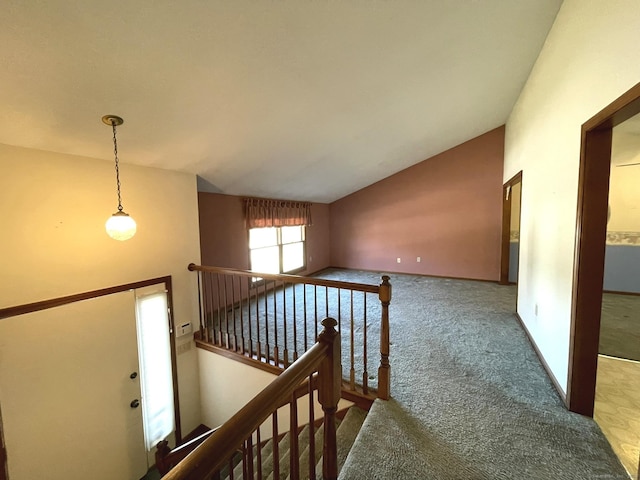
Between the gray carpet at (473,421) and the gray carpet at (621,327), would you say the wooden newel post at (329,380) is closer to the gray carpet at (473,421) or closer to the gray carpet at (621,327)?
the gray carpet at (473,421)

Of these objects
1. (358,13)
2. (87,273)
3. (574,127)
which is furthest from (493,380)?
(87,273)

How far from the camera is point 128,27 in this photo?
4.91 ft

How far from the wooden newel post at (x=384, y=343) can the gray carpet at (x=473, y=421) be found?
0.29ft

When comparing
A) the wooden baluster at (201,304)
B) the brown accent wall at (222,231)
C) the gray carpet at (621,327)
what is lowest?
the gray carpet at (621,327)

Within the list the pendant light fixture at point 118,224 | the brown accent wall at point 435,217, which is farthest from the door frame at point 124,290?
the brown accent wall at point 435,217

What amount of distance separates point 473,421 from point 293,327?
1.89 m

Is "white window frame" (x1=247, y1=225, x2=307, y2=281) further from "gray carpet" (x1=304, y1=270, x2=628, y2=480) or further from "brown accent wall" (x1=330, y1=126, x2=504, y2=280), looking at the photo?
"gray carpet" (x1=304, y1=270, x2=628, y2=480)

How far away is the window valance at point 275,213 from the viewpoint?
190 inches

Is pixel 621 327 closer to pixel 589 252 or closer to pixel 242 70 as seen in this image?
pixel 589 252

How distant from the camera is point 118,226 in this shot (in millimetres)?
2156

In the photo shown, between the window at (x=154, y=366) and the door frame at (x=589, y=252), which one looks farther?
the window at (x=154, y=366)

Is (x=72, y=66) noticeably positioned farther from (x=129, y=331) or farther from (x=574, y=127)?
(x=574, y=127)

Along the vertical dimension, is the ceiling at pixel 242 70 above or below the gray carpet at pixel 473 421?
above

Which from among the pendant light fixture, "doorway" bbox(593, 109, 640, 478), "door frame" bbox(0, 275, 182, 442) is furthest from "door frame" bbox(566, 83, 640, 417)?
"door frame" bbox(0, 275, 182, 442)
